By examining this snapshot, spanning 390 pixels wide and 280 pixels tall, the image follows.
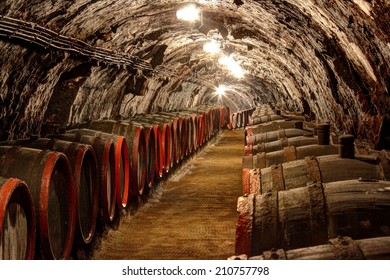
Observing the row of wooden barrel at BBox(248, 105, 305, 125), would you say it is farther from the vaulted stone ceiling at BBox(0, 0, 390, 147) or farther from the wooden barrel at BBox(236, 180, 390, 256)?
the wooden barrel at BBox(236, 180, 390, 256)

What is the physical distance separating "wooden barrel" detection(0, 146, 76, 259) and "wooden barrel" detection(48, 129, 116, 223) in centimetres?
94

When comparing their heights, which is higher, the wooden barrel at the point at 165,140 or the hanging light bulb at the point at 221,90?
the hanging light bulb at the point at 221,90

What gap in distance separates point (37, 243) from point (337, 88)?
4501mm

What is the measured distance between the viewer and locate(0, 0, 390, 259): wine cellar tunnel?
282cm

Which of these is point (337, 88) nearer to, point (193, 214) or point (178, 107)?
point (193, 214)

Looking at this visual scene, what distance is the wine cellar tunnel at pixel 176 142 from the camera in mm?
2818

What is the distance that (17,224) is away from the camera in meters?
2.94

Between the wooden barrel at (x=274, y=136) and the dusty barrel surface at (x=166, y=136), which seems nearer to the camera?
the wooden barrel at (x=274, y=136)

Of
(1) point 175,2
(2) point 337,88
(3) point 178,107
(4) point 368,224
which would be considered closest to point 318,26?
(2) point 337,88

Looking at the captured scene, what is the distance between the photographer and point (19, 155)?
3492 mm

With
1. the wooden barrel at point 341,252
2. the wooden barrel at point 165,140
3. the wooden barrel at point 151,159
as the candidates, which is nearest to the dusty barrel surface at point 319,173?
the wooden barrel at point 341,252

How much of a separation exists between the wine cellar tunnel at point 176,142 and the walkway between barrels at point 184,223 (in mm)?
28

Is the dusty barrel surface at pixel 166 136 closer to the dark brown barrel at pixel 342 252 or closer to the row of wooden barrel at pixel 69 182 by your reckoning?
the row of wooden barrel at pixel 69 182

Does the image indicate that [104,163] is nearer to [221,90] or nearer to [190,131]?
[190,131]
